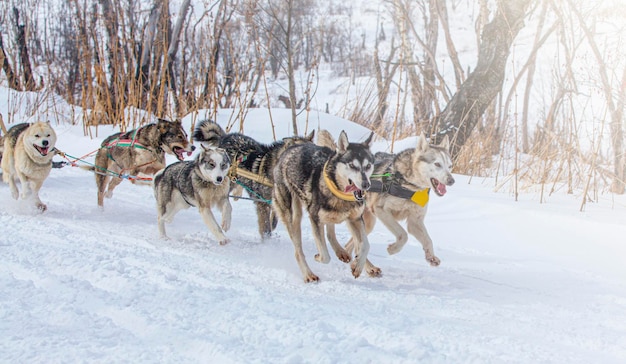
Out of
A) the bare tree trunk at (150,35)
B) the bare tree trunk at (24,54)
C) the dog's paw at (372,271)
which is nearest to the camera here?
the dog's paw at (372,271)

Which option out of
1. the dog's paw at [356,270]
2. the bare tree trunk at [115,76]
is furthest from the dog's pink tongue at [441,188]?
the bare tree trunk at [115,76]

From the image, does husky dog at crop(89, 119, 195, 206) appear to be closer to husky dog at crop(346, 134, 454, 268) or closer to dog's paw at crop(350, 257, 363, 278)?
husky dog at crop(346, 134, 454, 268)

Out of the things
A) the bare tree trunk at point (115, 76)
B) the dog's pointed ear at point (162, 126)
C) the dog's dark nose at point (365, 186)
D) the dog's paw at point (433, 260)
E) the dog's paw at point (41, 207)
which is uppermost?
the bare tree trunk at point (115, 76)

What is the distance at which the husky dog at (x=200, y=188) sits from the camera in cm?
484

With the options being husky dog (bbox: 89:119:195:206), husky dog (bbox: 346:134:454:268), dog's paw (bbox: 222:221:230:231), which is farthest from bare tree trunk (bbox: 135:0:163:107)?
husky dog (bbox: 346:134:454:268)

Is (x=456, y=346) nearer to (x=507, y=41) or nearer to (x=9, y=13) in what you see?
(x=507, y=41)

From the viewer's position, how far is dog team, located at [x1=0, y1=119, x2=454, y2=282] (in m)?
3.82

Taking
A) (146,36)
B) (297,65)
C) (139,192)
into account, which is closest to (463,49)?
(297,65)

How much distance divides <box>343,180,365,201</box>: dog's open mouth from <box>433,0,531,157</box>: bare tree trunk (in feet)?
15.8

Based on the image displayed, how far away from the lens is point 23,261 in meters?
3.79

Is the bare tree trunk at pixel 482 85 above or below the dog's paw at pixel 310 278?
above

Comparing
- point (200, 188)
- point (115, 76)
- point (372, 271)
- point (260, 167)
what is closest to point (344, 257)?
point (372, 271)

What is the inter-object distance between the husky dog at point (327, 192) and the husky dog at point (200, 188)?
817mm

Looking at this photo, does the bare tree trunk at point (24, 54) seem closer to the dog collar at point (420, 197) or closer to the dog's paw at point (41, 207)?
the dog's paw at point (41, 207)
